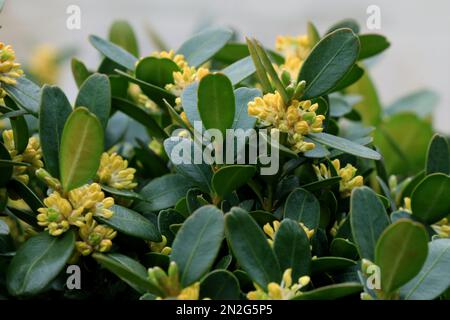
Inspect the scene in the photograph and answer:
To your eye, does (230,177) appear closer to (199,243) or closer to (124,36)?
(199,243)

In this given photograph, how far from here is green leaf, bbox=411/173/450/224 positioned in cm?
85

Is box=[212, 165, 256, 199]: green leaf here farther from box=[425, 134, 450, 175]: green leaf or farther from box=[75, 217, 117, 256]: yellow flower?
box=[425, 134, 450, 175]: green leaf

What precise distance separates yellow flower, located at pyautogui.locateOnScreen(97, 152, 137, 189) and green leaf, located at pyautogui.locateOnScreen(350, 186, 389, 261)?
30 cm

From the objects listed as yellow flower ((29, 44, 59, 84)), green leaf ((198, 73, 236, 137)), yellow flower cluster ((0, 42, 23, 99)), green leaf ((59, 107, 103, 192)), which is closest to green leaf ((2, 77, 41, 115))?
yellow flower cluster ((0, 42, 23, 99))

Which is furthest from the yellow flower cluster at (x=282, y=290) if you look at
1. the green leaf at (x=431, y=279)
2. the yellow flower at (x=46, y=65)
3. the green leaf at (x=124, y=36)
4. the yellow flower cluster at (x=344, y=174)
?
the yellow flower at (x=46, y=65)

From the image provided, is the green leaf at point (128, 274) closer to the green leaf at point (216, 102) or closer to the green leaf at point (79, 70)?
the green leaf at point (216, 102)

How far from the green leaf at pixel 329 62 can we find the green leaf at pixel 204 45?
24 cm

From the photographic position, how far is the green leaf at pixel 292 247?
0.75 m

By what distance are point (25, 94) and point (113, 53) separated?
0.63ft

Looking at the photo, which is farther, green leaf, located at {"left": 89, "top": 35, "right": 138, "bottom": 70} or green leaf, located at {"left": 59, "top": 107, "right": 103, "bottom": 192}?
green leaf, located at {"left": 89, "top": 35, "right": 138, "bottom": 70}

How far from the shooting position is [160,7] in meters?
4.14

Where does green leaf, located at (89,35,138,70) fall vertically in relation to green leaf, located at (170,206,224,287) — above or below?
above

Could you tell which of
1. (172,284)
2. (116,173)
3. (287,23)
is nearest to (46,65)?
(116,173)

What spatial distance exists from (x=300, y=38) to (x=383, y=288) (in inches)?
22.5
